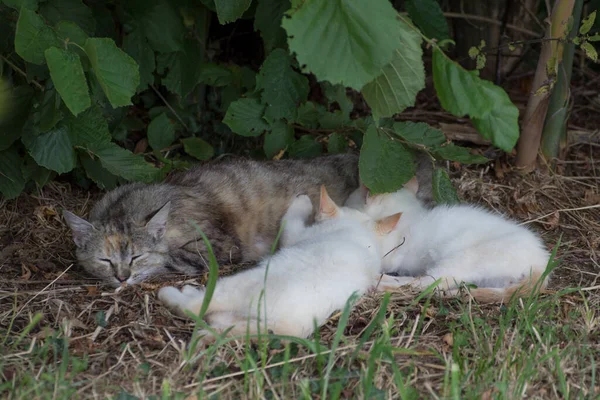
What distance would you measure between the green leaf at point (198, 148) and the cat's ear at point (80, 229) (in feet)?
4.17

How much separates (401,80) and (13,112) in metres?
1.99

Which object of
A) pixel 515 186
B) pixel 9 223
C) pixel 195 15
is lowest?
pixel 515 186

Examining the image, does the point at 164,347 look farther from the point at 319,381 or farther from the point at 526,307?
the point at 526,307

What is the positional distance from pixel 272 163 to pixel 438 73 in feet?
5.13

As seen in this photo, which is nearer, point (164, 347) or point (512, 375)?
point (512, 375)

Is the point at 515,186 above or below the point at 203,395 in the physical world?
below

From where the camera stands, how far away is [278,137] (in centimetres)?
432

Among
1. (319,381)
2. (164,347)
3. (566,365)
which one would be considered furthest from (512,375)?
(164,347)

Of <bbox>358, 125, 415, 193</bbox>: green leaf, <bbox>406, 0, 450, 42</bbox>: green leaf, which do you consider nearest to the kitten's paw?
<bbox>358, 125, 415, 193</bbox>: green leaf

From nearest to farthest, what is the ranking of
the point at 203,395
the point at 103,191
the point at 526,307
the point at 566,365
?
the point at 203,395 < the point at 566,365 < the point at 526,307 < the point at 103,191

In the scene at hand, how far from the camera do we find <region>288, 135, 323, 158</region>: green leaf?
4422mm

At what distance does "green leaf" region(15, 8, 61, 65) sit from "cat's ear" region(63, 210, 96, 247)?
0.80m

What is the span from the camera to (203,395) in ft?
7.95

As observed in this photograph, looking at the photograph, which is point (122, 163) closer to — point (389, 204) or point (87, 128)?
point (87, 128)
